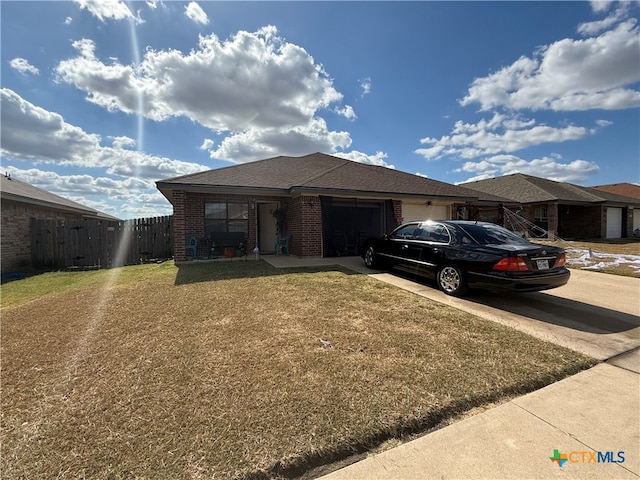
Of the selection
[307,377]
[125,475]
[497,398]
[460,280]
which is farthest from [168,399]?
[460,280]

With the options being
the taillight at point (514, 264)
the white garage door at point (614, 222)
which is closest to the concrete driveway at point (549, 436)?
the taillight at point (514, 264)

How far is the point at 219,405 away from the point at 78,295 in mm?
5623

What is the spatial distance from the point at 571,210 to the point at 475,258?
24.1 meters

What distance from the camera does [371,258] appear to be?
26.9 ft

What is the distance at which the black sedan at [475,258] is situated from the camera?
4613 mm

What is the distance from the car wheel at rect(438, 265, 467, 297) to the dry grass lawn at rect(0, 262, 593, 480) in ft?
2.73

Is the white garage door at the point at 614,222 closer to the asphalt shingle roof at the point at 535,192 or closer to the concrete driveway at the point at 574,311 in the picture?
the asphalt shingle roof at the point at 535,192

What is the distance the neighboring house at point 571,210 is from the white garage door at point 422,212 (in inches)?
434

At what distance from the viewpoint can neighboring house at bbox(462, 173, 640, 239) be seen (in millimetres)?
19734

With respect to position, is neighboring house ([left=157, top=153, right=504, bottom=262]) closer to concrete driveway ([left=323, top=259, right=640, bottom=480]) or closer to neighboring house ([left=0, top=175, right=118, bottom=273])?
neighboring house ([left=0, top=175, right=118, bottom=273])

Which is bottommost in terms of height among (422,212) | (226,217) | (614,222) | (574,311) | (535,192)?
Result: (574,311)

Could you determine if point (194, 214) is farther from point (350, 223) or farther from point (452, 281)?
point (452, 281)

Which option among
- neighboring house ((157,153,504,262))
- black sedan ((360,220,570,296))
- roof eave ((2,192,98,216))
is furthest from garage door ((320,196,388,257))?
roof eave ((2,192,98,216))

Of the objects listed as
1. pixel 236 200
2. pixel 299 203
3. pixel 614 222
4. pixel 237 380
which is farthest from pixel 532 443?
pixel 614 222
